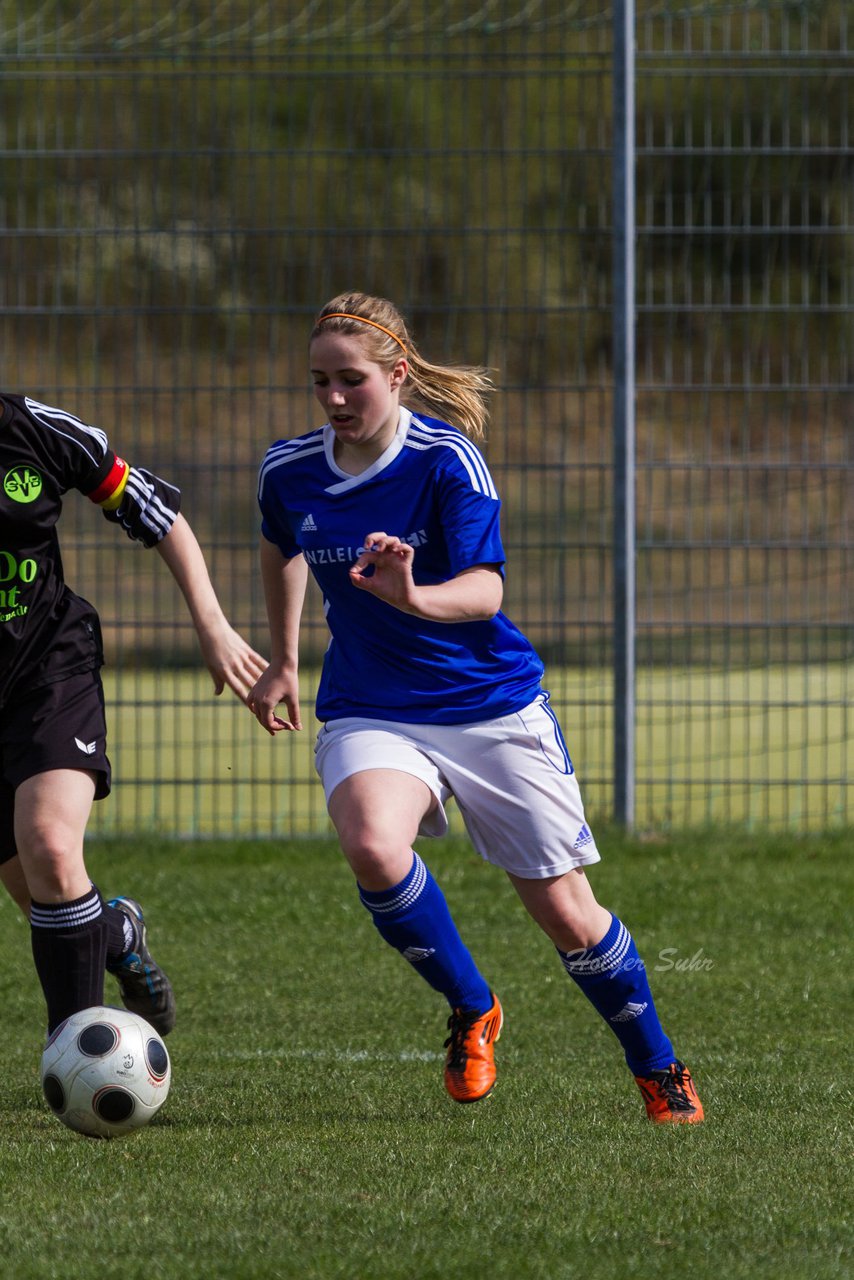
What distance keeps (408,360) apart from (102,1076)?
1.85m

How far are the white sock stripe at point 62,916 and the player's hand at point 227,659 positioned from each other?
0.61 metres

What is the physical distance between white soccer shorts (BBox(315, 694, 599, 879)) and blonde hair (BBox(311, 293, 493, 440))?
2.70 ft

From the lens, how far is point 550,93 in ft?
27.3

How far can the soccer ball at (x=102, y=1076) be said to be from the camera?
4004 millimetres

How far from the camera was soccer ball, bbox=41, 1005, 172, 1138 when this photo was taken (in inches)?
158

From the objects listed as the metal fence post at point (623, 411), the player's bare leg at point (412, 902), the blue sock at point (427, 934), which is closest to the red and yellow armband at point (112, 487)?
the player's bare leg at point (412, 902)

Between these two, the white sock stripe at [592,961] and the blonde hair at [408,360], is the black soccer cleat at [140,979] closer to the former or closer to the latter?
the white sock stripe at [592,961]

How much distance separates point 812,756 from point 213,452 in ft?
20.9

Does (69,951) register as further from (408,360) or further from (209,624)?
(408,360)

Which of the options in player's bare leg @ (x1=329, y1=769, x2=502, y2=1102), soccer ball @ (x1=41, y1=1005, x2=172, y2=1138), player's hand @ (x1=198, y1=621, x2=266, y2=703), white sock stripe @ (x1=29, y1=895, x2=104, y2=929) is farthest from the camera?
player's hand @ (x1=198, y1=621, x2=266, y2=703)

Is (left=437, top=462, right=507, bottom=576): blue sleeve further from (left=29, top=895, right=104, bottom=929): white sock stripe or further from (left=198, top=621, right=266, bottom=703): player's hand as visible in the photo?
(left=29, top=895, right=104, bottom=929): white sock stripe

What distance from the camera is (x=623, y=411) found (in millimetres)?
8312

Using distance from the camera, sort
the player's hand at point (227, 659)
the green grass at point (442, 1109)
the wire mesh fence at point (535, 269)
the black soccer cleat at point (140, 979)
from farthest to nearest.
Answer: the wire mesh fence at point (535, 269), the black soccer cleat at point (140, 979), the player's hand at point (227, 659), the green grass at point (442, 1109)

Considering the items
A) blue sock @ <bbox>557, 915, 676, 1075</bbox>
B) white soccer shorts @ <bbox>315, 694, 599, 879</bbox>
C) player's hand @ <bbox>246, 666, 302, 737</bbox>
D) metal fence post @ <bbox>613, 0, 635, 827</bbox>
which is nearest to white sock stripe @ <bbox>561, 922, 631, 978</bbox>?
blue sock @ <bbox>557, 915, 676, 1075</bbox>
